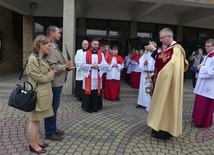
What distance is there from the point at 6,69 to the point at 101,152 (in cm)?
1136

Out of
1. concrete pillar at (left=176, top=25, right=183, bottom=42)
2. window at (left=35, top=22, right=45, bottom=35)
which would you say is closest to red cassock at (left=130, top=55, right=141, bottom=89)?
concrete pillar at (left=176, top=25, right=183, bottom=42)

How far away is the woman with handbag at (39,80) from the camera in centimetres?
320

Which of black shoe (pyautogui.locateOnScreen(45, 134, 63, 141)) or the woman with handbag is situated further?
black shoe (pyautogui.locateOnScreen(45, 134, 63, 141))

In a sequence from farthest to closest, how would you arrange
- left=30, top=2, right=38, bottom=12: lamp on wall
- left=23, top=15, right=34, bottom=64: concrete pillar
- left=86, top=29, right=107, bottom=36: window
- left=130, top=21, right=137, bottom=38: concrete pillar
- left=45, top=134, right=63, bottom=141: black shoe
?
left=130, top=21, right=137, bottom=38: concrete pillar → left=86, top=29, right=107, bottom=36: window → left=23, top=15, right=34, bottom=64: concrete pillar → left=30, top=2, right=38, bottom=12: lamp on wall → left=45, top=134, right=63, bottom=141: black shoe

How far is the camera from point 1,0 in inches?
338

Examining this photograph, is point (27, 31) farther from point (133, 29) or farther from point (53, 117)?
point (53, 117)

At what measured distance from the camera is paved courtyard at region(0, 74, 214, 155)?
3.68 metres

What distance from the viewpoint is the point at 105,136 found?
4.23 metres

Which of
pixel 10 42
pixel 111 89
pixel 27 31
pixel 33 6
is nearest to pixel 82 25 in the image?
pixel 33 6

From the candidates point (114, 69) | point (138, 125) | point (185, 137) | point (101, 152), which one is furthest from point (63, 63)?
point (114, 69)

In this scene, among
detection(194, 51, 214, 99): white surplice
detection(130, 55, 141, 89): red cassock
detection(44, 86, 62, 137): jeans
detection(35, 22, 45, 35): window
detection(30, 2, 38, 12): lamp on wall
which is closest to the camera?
detection(44, 86, 62, 137): jeans

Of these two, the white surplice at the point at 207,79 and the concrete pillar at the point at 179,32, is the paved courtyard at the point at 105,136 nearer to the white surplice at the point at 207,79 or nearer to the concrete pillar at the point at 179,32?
the white surplice at the point at 207,79

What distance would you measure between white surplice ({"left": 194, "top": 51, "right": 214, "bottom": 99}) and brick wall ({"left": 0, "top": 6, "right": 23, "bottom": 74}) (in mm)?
10966

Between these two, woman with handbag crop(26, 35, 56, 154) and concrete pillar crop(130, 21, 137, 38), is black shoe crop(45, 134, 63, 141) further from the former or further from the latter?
concrete pillar crop(130, 21, 137, 38)
